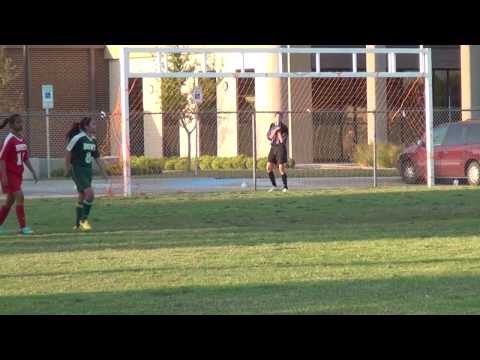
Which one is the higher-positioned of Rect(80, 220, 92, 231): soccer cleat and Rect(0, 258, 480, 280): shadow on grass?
Rect(80, 220, 92, 231): soccer cleat

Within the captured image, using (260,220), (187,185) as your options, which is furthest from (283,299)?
(187,185)

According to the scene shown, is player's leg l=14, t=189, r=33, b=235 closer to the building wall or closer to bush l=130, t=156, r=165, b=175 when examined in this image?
bush l=130, t=156, r=165, b=175

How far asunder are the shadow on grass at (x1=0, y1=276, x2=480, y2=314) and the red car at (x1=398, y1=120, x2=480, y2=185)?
17028mm

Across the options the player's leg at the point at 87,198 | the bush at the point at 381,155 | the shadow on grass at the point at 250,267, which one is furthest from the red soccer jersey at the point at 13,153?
the bush at the point at 381,155

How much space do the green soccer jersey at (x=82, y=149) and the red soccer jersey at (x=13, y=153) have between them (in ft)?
2.51

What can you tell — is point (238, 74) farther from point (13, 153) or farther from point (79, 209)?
point (13, 153)

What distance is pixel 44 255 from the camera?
14.5 m

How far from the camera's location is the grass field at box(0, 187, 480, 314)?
1049cm

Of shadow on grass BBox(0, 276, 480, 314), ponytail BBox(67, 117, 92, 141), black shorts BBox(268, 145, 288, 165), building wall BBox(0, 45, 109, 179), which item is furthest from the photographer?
building wall BBox(0, 45, 109, 179)

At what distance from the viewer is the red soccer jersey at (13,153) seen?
1659 centimetres

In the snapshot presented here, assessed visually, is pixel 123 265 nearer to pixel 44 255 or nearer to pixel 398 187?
pixel 44 255

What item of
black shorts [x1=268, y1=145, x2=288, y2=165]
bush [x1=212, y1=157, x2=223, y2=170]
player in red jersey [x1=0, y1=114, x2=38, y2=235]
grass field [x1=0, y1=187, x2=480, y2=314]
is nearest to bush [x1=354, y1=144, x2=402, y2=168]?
bush [x1=212, y1=157, x2=223, y2=170]

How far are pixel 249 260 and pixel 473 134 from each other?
1610 cm
